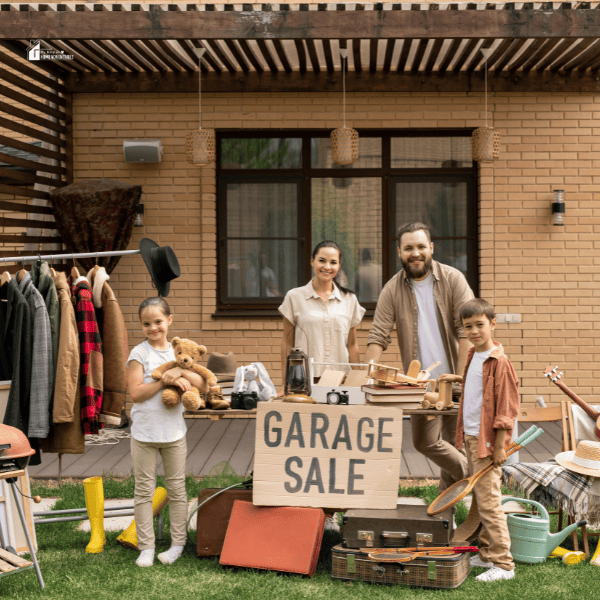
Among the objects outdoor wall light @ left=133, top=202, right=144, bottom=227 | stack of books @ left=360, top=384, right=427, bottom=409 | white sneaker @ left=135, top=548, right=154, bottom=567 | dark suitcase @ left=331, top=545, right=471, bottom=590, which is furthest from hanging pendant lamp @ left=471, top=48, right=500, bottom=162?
white sneaker @ left=135, top=548, right=154, bottom=567

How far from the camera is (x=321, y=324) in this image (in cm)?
483

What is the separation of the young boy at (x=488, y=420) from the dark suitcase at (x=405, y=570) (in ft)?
0.61

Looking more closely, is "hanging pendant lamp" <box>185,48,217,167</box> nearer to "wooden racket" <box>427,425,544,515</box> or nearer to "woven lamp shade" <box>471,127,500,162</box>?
"woven lamp shade" <box>471,127,500,162</box>

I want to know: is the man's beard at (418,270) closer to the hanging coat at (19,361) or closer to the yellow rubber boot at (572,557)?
the yellow rubber boot at (572,557)

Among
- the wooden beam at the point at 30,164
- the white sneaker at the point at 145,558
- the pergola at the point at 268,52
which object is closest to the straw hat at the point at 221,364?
the pergola at the point at 268,52

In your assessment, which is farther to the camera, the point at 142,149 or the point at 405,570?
the point at 142,149

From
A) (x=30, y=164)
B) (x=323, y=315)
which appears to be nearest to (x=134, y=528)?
(x=323, y=315)

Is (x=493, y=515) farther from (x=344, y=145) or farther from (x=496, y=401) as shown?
(x=344, y=145)

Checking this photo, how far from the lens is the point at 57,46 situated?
7219 mm

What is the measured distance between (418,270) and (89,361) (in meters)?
2.14

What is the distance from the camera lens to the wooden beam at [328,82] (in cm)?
798

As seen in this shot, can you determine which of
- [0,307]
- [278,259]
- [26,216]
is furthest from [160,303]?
[26,216]

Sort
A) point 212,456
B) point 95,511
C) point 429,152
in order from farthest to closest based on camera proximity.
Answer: point 429,152
point 212,456
point 95,511

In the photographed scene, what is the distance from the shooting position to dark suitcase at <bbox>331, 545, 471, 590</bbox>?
12.5 ft
